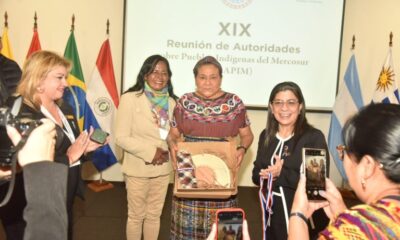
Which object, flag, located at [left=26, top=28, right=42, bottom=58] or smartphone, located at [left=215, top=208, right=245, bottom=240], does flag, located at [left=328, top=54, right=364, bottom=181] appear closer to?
smartphone, located at [left=215, top=208, right=245, bottom=240]

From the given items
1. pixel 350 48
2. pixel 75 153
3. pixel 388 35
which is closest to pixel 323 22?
pixel 350 48

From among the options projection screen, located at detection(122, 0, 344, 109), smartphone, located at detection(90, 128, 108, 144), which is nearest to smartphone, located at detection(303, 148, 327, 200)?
smartphone, located at detection(90, 128, 108, 144)

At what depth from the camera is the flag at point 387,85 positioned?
14.1 ft

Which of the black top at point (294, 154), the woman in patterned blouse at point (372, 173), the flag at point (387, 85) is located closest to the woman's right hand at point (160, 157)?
the black top at point (294, 154)

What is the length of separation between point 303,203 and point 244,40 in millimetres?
3453

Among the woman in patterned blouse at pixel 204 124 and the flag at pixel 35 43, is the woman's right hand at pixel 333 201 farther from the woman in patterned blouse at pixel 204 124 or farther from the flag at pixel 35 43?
the flag at pixel 35 43

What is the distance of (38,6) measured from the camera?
456 centimetres

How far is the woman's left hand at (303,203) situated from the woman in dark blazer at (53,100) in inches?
46.7

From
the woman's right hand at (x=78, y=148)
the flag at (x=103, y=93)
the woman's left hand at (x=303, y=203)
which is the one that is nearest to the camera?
the woman's left hand at (x=303, y=203)

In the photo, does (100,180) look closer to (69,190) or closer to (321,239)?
(69,190)

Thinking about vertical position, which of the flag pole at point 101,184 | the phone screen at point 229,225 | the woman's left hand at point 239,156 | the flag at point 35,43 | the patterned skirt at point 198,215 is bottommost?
the flag pole at point 101,184

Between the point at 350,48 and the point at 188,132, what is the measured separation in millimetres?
3188

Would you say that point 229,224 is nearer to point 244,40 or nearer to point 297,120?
point 297,120

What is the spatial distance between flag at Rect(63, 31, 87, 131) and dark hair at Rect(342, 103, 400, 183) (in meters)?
3.63
